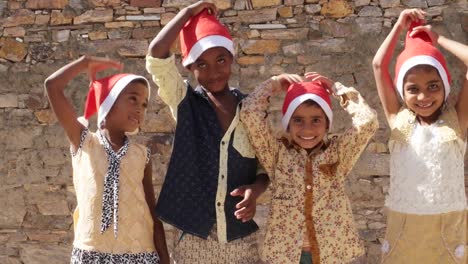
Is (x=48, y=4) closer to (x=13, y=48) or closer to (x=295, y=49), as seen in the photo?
(x=13, y=48)

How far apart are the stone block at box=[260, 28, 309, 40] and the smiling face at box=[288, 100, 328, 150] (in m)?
1.74

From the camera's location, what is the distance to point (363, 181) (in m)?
4.38

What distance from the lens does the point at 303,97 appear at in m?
2.71

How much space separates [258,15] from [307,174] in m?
Result: 1.96

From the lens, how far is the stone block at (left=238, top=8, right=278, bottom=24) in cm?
440

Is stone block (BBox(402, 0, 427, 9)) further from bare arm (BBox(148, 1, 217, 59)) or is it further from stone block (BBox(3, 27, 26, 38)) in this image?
stone block (BBox(3, 27, 26, 38))

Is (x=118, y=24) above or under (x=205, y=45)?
above

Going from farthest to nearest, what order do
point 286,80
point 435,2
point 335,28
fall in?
point 335,28, point 435,2, point 286,80

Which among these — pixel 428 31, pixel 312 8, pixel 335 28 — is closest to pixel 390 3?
pixel 335 28

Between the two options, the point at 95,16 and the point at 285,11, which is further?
the point at 95,16

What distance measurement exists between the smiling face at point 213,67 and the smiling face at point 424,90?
2.77 feet

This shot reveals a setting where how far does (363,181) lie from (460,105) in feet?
5.16

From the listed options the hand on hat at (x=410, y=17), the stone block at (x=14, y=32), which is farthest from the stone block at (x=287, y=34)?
the stone block at (x=14, y=32)

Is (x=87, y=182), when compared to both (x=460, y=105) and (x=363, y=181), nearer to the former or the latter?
(x=460, y=105)
